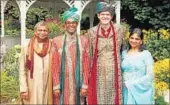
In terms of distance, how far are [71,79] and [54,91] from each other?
24cm

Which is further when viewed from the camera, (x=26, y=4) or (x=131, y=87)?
(x=26, y=4)

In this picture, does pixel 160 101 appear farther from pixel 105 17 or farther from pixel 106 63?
pixel 105 17

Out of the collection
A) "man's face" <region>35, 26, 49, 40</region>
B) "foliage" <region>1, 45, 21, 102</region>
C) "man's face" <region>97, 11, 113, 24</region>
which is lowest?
→ "foliage" <region>1, 45, 21, 102</region>

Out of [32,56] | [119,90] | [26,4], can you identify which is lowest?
[119,90]

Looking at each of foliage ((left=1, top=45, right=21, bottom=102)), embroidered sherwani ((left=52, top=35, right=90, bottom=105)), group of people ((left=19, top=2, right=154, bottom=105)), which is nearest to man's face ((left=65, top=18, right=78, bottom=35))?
group of people ((left=19, top=2, right=154, bottom=105))

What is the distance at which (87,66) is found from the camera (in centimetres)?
630

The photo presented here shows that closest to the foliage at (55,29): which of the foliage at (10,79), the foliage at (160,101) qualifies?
the foliage at (10,79)

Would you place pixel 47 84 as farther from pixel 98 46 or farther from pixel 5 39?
pixel 5 39

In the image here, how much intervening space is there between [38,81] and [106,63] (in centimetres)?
83

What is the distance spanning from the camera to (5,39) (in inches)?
568

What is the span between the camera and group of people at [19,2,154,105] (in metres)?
6.29

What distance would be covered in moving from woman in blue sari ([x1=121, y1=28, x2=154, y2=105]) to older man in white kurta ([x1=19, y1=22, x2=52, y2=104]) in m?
0.93

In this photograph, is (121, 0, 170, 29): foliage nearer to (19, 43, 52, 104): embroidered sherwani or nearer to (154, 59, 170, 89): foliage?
(154, 59, 170, 89): foliage

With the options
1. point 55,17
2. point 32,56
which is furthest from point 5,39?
point 32,56
